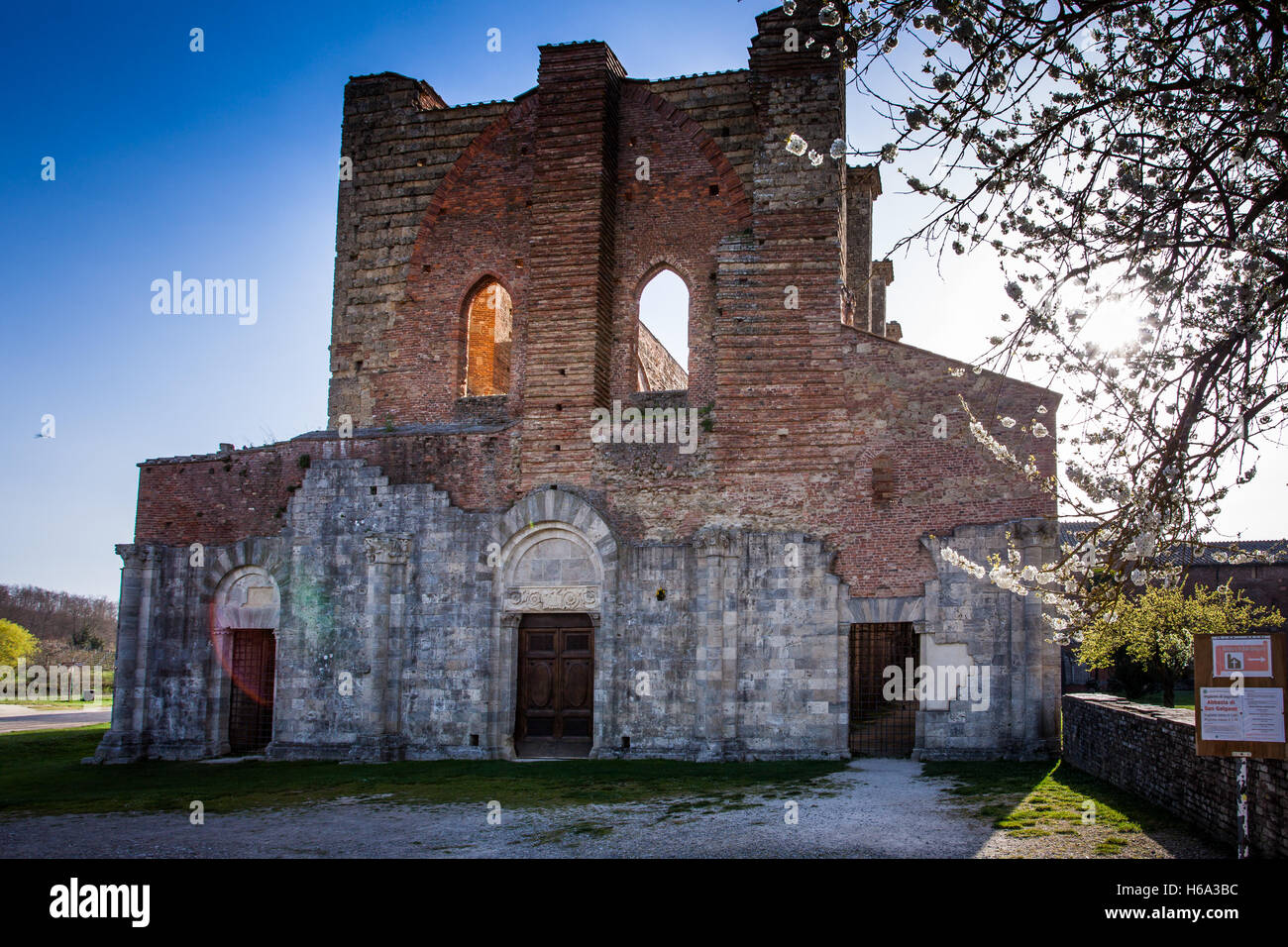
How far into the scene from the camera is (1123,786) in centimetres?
1192

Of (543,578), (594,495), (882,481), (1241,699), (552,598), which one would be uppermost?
(882,481)

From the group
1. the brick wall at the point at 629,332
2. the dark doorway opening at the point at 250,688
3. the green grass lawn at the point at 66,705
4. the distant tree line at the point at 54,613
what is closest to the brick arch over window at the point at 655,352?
the brick wall at the point at 629,332

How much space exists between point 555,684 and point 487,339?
7.55 meters

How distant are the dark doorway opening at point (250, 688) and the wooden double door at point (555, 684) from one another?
505 centimetres

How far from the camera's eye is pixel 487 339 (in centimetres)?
2223

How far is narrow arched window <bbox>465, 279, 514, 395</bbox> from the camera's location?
2141cm

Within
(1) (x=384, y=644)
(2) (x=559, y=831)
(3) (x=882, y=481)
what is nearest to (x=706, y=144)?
(3) (x=882, y=481)

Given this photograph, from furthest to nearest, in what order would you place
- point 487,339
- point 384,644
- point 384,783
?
1. point 487,339
2. point 384,644
3. point 384,783

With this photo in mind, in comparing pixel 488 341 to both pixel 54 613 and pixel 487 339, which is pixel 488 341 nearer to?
pixel 487 339

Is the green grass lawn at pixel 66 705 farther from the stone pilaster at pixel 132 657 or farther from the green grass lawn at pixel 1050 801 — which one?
the green grass lawn at pixel 1050 801

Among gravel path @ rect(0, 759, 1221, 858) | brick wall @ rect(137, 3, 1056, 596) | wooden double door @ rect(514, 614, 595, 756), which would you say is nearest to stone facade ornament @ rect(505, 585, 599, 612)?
wooden double door @ rect(514, 614, 595, 756)

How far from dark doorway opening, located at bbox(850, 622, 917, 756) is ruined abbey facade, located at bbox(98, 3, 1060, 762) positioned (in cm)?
8

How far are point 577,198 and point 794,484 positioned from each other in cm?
669

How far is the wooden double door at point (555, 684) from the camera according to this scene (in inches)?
725
